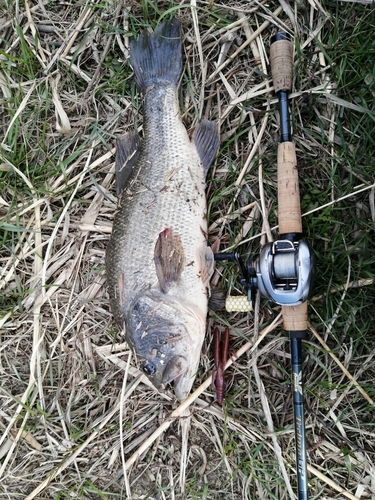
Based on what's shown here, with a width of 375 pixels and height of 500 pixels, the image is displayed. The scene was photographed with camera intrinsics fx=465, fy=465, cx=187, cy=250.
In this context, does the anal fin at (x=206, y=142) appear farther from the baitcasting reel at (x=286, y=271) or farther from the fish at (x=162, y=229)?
the baitcasting reel at (x=286, y=271)

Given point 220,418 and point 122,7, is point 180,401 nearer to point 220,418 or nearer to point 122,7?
point 220,418

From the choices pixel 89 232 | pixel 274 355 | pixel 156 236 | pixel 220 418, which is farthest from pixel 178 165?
pixel 220 418

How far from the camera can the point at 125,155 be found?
9.39ft

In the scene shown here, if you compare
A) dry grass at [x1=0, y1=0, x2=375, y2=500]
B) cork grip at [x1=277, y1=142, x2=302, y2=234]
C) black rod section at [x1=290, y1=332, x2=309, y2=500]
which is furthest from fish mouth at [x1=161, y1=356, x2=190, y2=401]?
cork grip at [x1=277, y1=142, x2=302, y2=234]

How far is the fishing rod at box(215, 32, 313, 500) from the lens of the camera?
2.26m

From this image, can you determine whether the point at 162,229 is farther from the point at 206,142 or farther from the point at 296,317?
the point at 296,317

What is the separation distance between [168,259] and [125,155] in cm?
74

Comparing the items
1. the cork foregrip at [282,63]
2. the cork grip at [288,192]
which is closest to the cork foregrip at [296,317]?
the cork grip at [288,192]

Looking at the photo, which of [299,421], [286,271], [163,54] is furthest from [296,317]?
[163,54]

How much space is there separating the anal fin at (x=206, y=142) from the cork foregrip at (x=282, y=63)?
445mm

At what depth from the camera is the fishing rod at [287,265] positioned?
7.43ft

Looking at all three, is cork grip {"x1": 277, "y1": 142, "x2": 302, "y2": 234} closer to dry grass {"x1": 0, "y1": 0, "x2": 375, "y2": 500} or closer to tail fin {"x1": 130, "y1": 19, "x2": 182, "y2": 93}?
dry grass {"x1": 0, "y1": 0, "x2": 375, "y2": 500}

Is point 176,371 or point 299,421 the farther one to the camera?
point 176,371

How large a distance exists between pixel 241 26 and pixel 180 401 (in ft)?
7.68
